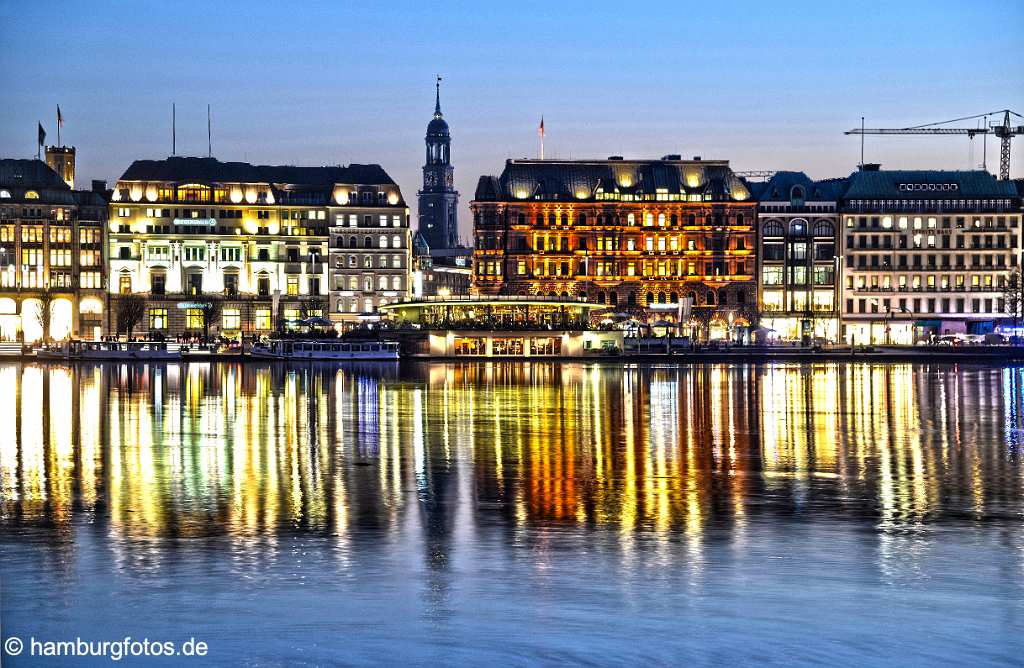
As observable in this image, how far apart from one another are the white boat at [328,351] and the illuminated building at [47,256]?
1374 inches

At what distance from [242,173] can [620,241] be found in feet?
151

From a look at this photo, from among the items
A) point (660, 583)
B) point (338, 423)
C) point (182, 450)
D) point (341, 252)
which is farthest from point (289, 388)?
point (341, 252)

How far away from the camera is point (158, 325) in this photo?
16000cm

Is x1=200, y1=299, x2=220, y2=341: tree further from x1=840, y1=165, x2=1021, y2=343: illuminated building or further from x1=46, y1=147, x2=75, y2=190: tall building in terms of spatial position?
x1=840, y1=165, x2=1021, y2=343: illuminated building

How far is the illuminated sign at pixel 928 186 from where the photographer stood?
555ft

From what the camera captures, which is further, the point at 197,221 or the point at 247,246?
the point at 247,246

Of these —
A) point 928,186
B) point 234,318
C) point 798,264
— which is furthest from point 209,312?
point 928,186

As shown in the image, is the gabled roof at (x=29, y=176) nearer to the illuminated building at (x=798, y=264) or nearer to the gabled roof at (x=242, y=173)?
the gabled roof at (x=242, y=173)

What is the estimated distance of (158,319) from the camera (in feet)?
525

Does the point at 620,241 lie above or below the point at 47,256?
above

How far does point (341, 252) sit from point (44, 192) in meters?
34.5

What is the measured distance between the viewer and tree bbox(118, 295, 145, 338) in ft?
506

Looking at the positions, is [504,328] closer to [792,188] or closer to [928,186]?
[792,188]

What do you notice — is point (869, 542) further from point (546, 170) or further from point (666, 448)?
point (546, 170)
